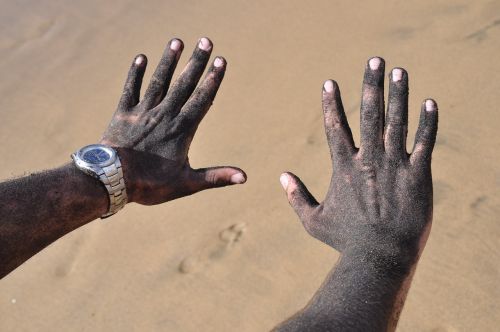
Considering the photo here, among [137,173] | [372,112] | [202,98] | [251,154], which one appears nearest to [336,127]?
[372,112]

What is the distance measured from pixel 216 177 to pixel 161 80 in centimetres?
41

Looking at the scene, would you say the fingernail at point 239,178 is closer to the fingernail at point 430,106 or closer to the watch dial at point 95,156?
the watch dial at point 95,156

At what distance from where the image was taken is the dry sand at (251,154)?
2.77 m

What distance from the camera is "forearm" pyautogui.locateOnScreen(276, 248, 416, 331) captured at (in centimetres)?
168

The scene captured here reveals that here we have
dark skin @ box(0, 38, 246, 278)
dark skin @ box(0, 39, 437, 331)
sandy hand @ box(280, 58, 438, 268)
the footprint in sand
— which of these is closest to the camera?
dark skin @ box(0, 39, 437, 331)

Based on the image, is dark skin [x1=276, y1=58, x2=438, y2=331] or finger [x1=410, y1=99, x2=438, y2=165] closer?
dark skin [x1=276, y1=58, x2=438, y2=331]

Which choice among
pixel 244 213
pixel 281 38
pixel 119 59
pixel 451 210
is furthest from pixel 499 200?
pixel 119 59

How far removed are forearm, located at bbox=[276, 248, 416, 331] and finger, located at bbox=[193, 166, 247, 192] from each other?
51 cm

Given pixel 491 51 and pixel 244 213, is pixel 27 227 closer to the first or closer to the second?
pixel 244 213

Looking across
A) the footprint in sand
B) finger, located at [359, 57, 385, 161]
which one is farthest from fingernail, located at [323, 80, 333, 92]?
the footprint in sand

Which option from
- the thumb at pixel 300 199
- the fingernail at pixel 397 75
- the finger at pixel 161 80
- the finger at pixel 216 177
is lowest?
the finger at pixel 216 177

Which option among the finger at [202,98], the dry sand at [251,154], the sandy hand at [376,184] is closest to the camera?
the sandy hand at [376,184]

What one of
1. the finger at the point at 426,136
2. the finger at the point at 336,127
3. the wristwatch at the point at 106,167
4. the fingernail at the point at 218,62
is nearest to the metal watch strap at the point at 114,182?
the wristwatch at the point at 106,167

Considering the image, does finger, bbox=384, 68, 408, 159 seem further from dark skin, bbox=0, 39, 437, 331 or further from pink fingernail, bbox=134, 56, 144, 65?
pink fingernail, bbox=134, 56, 144, 65
